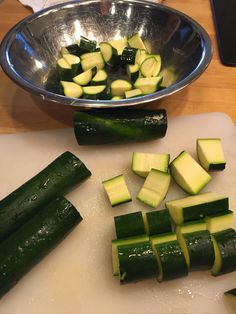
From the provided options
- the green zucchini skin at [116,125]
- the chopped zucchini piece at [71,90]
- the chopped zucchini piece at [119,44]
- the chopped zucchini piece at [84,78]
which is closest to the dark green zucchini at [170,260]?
the green zucchini skin at [116,125]

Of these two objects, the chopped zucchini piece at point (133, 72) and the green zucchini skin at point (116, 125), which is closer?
the green zucchini skin at point (116, 125)

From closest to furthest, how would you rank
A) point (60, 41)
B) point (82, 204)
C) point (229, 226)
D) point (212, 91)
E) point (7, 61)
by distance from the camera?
point (229, 226) < point (82, 204) < point (7, 61) < point (212, 91) < point (60, 41)

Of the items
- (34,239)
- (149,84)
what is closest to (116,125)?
(149,84)

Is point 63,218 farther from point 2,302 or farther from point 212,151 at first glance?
point 212,151

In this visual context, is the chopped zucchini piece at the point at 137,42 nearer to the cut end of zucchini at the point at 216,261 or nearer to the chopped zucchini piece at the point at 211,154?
the chopped zucchini piece at the point at 211,154

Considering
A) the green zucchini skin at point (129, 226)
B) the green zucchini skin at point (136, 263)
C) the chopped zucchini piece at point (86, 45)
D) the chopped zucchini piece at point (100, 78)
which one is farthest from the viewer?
the chopped zucchini piece at point (86, 45)

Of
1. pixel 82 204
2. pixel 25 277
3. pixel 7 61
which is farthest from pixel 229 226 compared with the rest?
pixel 7 61

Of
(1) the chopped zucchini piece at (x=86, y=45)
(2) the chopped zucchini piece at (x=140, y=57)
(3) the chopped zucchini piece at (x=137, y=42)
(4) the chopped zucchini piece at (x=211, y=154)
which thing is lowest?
(4) the chopped zucchini piece at (x=211, y=154)
